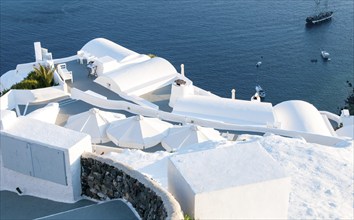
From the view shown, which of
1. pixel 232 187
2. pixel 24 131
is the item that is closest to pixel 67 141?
pixel 24 131

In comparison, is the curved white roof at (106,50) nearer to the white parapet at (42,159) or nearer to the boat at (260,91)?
the boat at (260,91)

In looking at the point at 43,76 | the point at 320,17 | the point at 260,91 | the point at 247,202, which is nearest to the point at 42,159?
the point at 247,202

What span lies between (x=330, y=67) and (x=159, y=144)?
4935 cm

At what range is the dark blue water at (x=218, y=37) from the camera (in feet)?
228

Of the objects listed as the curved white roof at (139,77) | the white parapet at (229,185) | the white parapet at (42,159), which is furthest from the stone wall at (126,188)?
the curved white roof at (139,77)

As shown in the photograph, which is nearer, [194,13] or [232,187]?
[232,187]

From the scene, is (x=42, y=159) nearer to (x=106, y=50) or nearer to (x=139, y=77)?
(x=139, y=77)

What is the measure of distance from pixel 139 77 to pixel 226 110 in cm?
703

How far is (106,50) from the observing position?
142 feet

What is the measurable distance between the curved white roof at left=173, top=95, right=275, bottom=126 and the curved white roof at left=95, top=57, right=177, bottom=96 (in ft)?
12.3

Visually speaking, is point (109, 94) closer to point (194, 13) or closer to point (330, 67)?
point (330, 67)

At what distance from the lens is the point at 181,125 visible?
32125mm

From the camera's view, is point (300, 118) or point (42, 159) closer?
point (42, 159)

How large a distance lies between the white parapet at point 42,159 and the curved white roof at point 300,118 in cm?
2177
